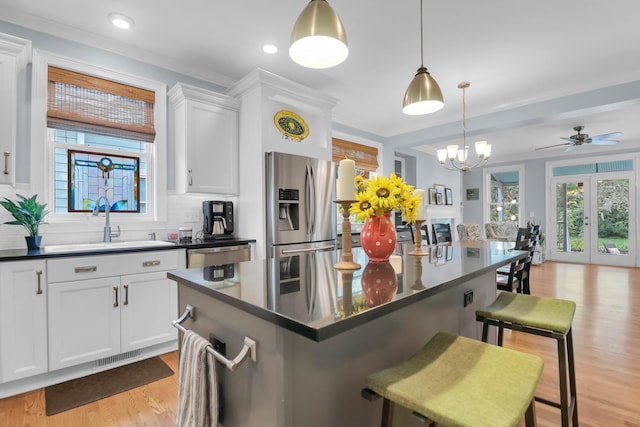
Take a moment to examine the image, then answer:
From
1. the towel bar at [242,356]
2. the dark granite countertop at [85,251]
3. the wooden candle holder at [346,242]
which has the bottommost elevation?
Answer: the towel bar at [242,356]

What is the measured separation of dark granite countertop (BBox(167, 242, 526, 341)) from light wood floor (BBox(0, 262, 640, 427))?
3.56 ft

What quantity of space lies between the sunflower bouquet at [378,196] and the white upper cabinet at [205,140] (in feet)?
6.84

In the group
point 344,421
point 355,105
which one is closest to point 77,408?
point 344,421

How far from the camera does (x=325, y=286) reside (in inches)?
42.0

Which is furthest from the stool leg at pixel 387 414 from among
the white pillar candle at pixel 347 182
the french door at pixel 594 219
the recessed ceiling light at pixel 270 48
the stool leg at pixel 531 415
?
the french door at pixel 594 219

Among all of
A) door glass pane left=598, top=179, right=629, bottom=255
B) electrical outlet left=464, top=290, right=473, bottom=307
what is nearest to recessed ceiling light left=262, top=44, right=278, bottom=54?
electrical outlet left=464, top=290, right=473, bottom=307

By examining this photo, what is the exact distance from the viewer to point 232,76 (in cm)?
346

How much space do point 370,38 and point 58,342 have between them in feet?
10.9

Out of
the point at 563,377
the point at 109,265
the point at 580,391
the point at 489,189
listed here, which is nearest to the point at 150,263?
the point at 109,265

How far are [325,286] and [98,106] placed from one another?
279cm

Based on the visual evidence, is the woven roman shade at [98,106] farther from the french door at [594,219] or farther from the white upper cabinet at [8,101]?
the french door at [594,219]

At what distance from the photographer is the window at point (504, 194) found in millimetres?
8125

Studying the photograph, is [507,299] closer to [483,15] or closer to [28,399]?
[483,15]

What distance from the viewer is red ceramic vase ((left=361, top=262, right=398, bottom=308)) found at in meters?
0.90
